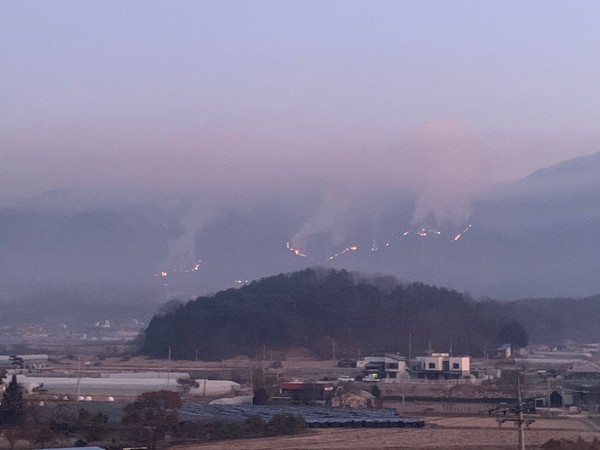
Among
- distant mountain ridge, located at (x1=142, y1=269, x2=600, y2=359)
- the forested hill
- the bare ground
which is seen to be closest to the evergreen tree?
the bare ground

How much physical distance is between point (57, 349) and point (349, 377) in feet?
82.7

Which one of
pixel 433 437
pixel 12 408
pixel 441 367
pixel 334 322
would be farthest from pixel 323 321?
pixel 433 437

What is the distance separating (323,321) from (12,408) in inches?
1434

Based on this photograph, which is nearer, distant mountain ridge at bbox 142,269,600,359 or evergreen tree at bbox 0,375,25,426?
evergreen tree at bbox 0,375,25,426

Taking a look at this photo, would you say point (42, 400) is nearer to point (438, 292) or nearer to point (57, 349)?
point (57, 349)

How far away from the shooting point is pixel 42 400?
34.2 meters

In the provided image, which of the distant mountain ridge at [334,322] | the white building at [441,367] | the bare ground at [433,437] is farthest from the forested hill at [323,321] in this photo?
the bare ground at [433,437]

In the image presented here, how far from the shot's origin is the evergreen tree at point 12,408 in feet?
91.0

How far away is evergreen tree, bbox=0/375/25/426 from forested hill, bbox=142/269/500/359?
93.1 feet

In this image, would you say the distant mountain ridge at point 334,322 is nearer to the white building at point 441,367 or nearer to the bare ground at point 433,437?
the white building at point 441,367

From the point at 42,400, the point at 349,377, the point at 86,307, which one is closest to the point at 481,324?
the point at 349,377

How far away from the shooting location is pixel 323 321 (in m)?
63.7

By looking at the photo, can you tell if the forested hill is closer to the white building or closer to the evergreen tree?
the white building

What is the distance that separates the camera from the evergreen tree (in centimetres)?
2773
